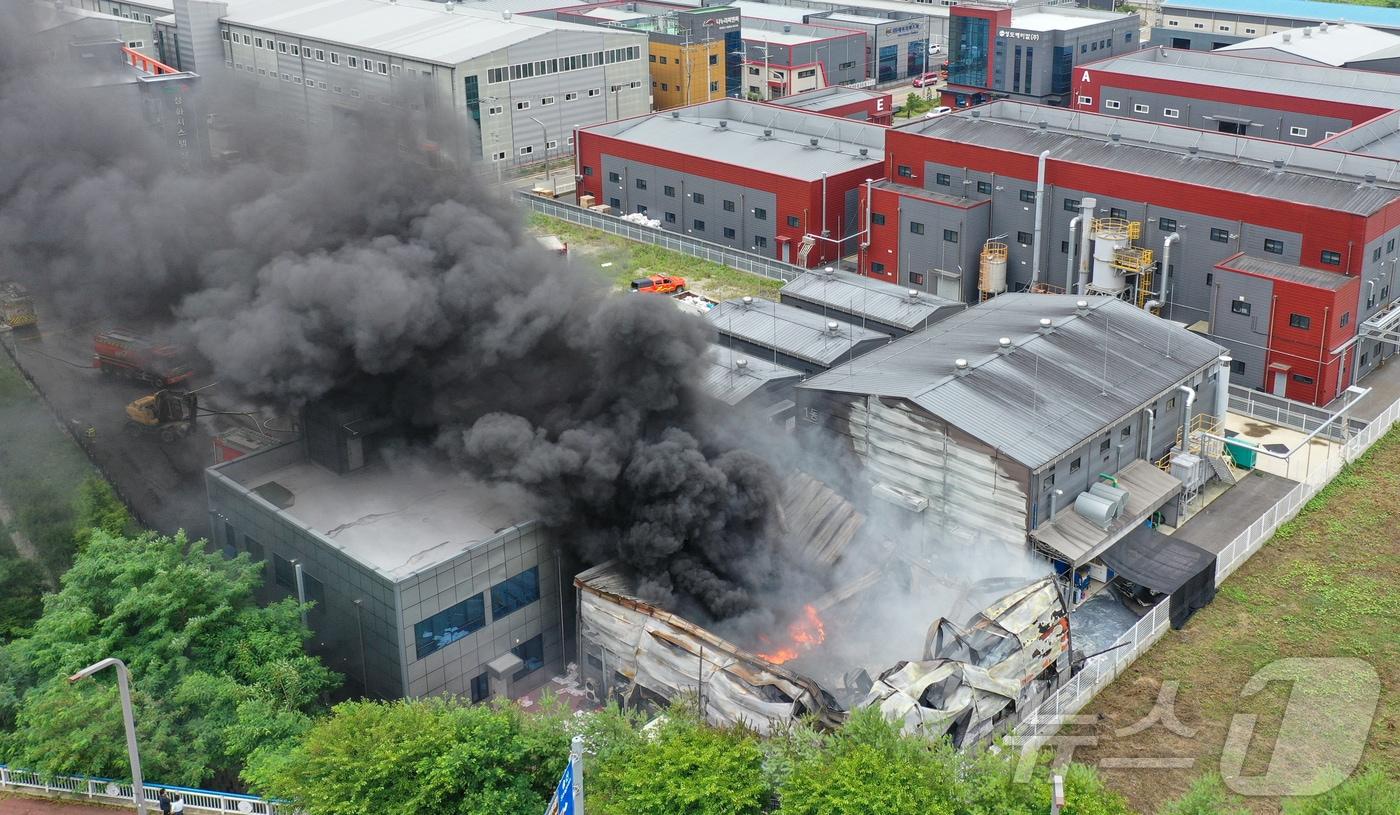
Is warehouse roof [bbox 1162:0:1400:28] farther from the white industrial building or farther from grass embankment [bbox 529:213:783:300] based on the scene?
grass embankment [bbox 529:213:783:300]

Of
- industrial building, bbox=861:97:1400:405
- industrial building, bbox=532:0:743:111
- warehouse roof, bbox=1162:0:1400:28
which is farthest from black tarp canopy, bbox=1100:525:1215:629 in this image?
warehouse roof, bbox=1162:0:1400:28

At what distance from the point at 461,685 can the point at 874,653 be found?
26.3 ft

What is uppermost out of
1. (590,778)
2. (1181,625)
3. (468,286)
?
(468,286)

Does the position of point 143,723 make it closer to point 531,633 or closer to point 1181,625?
point 531,633

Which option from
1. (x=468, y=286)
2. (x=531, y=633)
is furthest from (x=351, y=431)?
(x=531, y=633)

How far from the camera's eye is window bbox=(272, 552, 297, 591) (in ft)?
84.6

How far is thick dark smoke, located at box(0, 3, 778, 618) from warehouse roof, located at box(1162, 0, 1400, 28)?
62.5m

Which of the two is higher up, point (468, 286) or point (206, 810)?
point (468, 286)

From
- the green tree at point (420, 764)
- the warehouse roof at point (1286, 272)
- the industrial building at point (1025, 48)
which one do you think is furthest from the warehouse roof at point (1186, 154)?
the green tree at point (420, 764)

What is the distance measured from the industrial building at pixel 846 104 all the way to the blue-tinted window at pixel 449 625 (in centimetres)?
4204

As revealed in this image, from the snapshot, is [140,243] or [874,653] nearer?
[874,653]

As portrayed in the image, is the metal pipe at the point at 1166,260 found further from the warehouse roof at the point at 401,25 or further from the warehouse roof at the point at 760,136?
the warehouse roof at the point at 401,25

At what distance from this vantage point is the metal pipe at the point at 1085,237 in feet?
136

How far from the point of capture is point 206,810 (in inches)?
824
